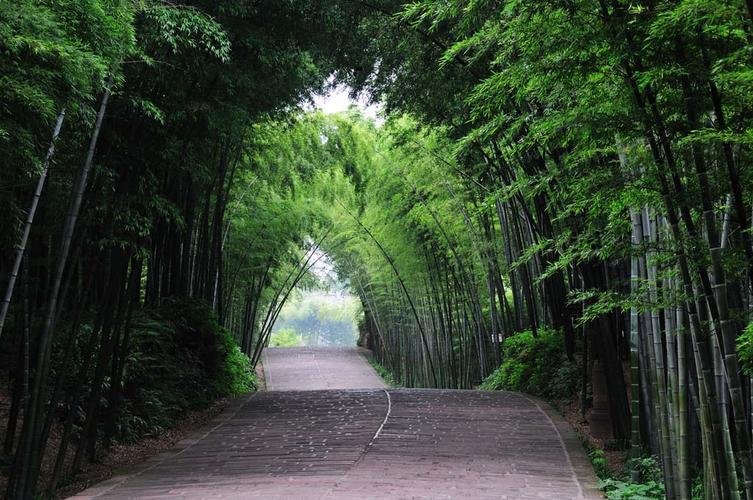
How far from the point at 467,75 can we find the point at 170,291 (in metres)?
4.59

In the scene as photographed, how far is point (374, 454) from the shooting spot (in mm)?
5074

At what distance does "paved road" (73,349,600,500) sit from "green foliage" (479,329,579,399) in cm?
37

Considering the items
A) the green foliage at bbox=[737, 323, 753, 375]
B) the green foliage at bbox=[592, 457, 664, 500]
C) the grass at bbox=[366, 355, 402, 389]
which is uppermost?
the grass at bbox=[366, 355, 402, 389]

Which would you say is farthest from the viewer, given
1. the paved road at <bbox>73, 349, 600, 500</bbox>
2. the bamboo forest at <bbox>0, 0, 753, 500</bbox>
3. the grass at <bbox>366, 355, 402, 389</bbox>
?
the grass at <bbox>366, 355, 402, 389</bbox>

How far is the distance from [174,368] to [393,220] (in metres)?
5.14

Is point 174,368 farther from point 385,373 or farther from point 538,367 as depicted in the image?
point 385,373

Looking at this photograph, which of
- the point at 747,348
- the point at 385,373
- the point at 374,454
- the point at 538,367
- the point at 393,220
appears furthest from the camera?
the point at 385,373

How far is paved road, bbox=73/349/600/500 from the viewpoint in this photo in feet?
13.4

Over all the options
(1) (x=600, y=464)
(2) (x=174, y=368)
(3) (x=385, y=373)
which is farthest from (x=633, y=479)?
(3) (x=385, y=373)

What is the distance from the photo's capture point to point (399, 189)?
34.2ft

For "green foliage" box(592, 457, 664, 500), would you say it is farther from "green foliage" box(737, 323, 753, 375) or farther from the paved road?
"green foliage" box(737, 323, 753, 375)

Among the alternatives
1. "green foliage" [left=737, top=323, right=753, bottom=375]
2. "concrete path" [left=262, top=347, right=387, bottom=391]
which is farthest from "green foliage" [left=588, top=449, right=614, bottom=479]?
"concrete path" [left=262, top=347, right=387, bottom=391]

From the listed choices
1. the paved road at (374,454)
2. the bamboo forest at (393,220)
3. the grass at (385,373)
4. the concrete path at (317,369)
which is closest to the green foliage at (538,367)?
the bamboo forest at (393,220)

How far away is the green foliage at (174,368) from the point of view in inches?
249
